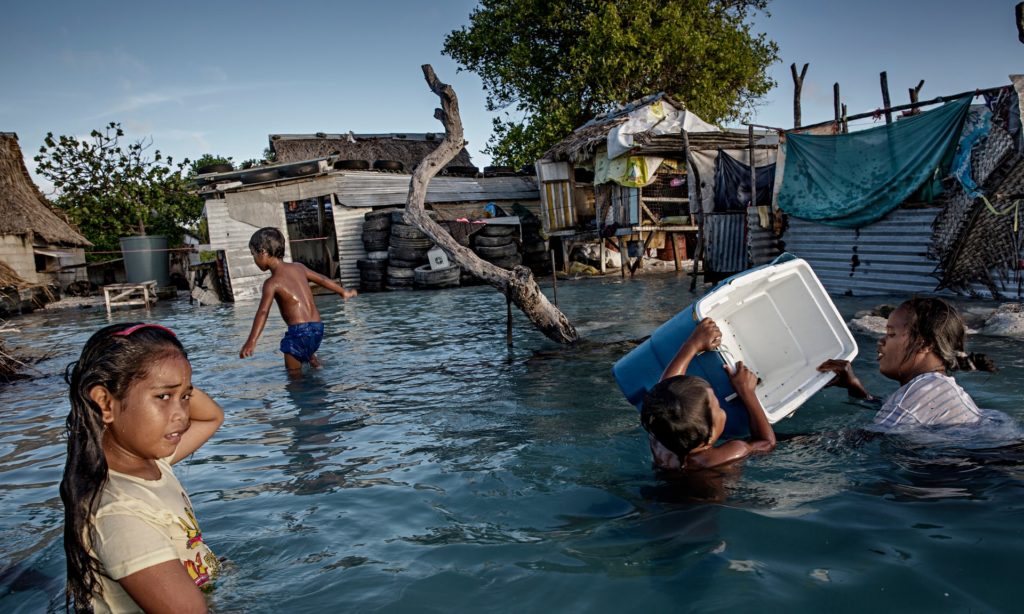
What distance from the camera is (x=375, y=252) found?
70.6 feet

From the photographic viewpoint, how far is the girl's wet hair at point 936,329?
3.80 metres

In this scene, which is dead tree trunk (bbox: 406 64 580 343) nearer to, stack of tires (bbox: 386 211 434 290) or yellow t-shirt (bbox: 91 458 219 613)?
yellow t-shirt (bbox: 91 458 219 613)

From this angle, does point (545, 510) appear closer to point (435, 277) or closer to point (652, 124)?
point (652, 124)

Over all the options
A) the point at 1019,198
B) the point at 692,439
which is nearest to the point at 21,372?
the point at 692,439

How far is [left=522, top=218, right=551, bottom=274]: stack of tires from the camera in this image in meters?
22.4

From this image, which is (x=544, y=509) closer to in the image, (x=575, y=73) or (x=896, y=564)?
(x=896, y=564)

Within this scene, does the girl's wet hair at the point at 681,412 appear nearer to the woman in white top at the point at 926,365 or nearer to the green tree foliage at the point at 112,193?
→ the woman in white top at the point at 926,365

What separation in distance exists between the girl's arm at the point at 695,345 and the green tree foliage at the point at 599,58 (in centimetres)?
1835

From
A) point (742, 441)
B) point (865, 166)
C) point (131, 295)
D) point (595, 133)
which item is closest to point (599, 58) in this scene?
point (595, 133)

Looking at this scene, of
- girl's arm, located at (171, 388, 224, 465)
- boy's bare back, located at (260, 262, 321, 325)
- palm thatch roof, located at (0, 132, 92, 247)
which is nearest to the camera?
girl's arm, located at (171, 388, 224, 465)

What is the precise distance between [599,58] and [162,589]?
2124 cm

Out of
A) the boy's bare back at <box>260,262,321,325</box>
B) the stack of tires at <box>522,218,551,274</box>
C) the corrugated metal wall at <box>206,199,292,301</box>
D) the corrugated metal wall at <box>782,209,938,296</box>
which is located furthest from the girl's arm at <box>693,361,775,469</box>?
the corrugated metal wall at <box>206,199,292,301</box>

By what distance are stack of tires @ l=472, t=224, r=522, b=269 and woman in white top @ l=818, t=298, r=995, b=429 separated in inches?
668

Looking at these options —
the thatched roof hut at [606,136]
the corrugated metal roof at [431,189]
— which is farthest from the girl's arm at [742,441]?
the corrugated metal roof at [431,189]
